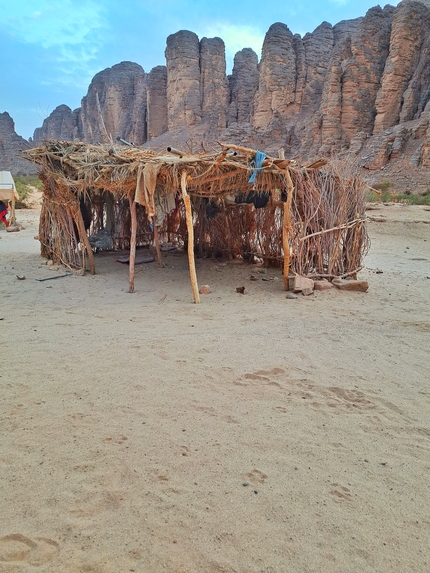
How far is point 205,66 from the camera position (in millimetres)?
39969

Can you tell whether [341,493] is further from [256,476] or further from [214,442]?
[214,442]

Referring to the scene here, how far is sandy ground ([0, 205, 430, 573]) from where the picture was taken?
5.22ft

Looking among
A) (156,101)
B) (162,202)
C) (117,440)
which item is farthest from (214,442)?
(156,101)

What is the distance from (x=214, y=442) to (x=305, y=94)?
3666cm

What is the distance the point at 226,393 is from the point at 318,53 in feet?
130

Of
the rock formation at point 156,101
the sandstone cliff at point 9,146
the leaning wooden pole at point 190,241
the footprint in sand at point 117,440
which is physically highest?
the rock formation at point 156,101

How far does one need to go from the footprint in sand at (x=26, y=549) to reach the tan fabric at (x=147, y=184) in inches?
180

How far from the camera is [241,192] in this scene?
6789 millimetres

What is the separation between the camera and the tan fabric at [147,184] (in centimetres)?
546

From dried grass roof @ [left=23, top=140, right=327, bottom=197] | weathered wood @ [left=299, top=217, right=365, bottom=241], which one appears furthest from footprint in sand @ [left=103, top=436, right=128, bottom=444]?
weathered wood @ [left=299, top=217, right=365, bottom=241]

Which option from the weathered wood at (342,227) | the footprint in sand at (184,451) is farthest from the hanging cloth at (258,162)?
the footprint in sand at (184,451)

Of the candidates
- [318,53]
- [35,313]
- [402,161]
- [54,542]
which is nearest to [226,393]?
[54,542]

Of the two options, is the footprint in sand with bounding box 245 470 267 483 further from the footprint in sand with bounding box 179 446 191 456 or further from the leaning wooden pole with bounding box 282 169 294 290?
the leaning wooden pole with bounding box 282 169 294 290

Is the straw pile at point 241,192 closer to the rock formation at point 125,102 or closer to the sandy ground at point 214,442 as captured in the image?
the sandy ground at point 214,442
